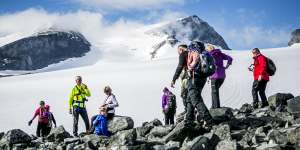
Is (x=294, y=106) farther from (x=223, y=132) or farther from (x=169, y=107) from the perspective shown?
(x=169, y=107)

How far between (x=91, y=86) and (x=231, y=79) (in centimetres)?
1510

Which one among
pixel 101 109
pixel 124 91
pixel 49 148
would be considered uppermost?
pixel 124 91

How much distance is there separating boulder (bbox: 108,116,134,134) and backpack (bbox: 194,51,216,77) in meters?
3.33

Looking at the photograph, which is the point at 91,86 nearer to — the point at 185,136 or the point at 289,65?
the point at 289,65

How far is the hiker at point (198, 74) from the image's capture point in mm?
8875

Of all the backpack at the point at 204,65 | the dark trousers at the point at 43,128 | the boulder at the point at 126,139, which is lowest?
the boulder at the point at 126,139

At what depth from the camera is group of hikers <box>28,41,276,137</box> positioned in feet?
29.3

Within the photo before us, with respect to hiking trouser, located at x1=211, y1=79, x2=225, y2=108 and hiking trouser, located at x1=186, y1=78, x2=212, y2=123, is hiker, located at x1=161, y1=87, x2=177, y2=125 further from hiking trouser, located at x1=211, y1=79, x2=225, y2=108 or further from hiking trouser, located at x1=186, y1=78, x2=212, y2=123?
hiking trouser, located at x1=186, y1=78, x2=212, y2=123

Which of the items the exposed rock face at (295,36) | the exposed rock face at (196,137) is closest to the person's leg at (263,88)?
the exposed rock face at (196,137)

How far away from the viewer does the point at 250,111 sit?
12281 mm

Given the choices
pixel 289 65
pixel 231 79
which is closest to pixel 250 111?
pixel 231 79

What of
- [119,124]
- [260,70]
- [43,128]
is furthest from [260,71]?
[43,128]

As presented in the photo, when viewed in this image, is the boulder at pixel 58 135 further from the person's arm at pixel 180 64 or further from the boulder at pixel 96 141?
the person's arm at pixel 180 64

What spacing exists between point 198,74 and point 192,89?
1.05ft
